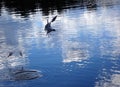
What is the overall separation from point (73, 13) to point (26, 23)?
16748 millimetres

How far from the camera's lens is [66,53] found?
149ft

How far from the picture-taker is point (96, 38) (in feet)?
179

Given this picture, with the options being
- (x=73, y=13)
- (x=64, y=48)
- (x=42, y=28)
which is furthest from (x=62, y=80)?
(x=73, y=13)

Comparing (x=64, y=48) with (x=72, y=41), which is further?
(x=72, y=41)

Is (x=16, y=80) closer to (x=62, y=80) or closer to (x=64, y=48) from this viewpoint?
(x=62, y=80)

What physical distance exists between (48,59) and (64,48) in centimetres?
684

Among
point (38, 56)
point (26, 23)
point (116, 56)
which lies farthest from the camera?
point (26, 23)

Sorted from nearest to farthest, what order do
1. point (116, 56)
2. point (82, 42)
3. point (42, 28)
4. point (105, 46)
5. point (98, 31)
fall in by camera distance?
point (116, 56)
point (105, 46)
point (82, 42)
point (98, 31)
point (42, 28)

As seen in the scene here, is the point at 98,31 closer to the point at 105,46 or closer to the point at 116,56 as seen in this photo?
the point at 105,46

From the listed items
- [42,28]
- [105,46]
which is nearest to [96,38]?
[105,46]

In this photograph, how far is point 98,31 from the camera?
6125 centimetres

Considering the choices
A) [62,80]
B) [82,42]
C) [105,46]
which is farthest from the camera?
[82,42]

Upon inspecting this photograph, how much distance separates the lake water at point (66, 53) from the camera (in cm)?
3397

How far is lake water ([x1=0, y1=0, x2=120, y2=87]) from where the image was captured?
1337 inches
